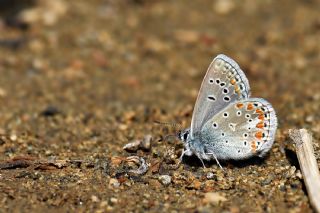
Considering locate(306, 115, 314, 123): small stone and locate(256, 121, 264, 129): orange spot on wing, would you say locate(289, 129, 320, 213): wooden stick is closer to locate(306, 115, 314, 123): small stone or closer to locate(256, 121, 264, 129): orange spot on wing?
locate(256, 121, 264, 129): orange spot on wing

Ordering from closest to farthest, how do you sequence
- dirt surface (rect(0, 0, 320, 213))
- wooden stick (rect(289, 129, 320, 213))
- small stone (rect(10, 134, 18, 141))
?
wooden stick (rect(289, 129, 320, 213))
dirt surface (rect(0, 0, 320, 213))
small stone (rect(10, 134, 18, 141))

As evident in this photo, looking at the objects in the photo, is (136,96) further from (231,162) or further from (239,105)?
(239,105)

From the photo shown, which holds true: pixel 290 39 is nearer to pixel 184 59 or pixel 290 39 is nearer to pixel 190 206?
pixel 184 59

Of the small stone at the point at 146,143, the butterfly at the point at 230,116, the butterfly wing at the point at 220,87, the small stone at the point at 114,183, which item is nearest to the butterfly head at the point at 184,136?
the butterfly at the point at 230,116

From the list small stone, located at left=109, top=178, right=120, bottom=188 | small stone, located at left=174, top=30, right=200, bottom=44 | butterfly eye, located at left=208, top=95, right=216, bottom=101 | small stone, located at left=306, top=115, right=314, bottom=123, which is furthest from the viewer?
small stone, located at left=174, top=30, right=200, bottom=44

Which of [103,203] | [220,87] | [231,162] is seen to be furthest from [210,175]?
[103,203]

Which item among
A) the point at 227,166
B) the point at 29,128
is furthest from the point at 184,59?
the point at 227,166

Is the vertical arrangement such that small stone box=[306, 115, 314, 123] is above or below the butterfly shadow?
above

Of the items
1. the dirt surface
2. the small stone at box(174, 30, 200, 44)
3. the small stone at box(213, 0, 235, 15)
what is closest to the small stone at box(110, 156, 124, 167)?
the dirt surface
